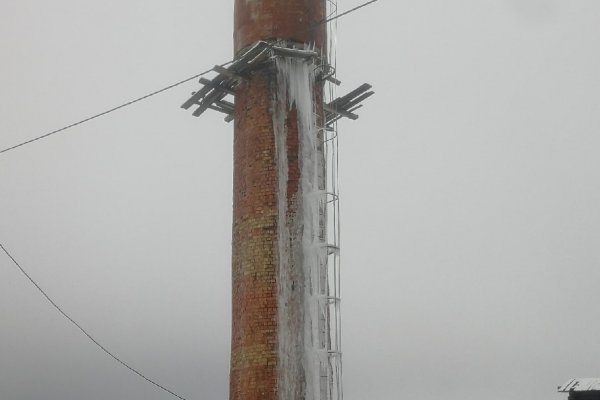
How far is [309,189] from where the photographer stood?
15273mm

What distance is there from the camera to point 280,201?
48.9 ft

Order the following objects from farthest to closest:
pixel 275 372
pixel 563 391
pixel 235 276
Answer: pixel 563 391
pixel 235 276
pixel 275 372

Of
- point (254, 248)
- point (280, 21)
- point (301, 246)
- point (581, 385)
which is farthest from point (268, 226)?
point (581, 385)

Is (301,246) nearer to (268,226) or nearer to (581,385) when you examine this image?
(268,226)

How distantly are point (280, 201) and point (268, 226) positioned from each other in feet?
1.73

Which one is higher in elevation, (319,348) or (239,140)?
(239,140)

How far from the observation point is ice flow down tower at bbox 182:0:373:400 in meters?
14.3

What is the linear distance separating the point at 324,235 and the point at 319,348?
2.17 m

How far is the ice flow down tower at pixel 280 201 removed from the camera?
563 inches

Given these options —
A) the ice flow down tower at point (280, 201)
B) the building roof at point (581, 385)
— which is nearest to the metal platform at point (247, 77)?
the ice flow down tower at point (280, 201)

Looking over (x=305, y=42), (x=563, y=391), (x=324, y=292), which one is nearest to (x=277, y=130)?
(x=305, y=42)

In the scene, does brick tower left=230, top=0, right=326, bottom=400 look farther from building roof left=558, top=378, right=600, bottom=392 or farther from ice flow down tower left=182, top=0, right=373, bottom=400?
building roof left=558, top=378, right=600, bottom=392

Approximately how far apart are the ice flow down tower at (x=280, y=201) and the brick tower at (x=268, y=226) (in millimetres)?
19

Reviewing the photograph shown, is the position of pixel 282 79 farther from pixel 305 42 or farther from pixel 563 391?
pixel 563 391
